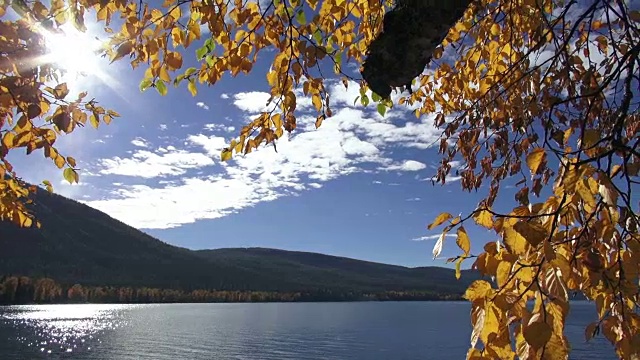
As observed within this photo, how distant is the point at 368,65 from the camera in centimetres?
373

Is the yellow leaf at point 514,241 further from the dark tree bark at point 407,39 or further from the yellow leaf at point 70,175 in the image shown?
the yellow leaf at point 70,175

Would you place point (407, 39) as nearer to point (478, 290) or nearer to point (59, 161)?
point (478, 290)

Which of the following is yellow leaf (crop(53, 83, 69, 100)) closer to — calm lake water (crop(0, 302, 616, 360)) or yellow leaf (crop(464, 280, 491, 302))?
yellow leaf (crop(464, 280, 491, 302))

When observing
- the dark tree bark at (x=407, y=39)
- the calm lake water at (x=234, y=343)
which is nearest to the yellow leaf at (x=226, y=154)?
the dark tree bark at (x=407, y=39)

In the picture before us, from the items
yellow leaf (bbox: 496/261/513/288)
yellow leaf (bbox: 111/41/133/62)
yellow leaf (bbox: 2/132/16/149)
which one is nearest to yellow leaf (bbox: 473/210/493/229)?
yellow leaf (bbox: 496/261/513/288)

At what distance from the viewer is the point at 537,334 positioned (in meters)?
1.98

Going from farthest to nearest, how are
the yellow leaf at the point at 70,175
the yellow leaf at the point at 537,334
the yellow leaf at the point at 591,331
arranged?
the yellow leaf at the point at 70,175 → the yellow leaf at the point at 591,331 → the yellow leaf at the point at 537,334

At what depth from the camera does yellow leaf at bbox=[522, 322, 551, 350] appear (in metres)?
1.96

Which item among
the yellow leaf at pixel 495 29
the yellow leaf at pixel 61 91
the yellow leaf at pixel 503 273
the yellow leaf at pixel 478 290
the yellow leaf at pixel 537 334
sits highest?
the yellow leaf at pixel 495 29

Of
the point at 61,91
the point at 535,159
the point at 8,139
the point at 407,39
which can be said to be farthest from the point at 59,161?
the point at 535,159

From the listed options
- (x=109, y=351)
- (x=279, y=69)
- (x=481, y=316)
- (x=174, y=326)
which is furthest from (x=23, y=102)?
(x=174, y=326)

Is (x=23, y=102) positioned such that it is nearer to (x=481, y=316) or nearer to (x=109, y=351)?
(x=481, y=316)

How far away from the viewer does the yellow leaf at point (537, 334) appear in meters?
1.96

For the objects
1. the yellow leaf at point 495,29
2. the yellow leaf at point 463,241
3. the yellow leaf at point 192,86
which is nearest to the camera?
the yellow leaf at point 463,241
